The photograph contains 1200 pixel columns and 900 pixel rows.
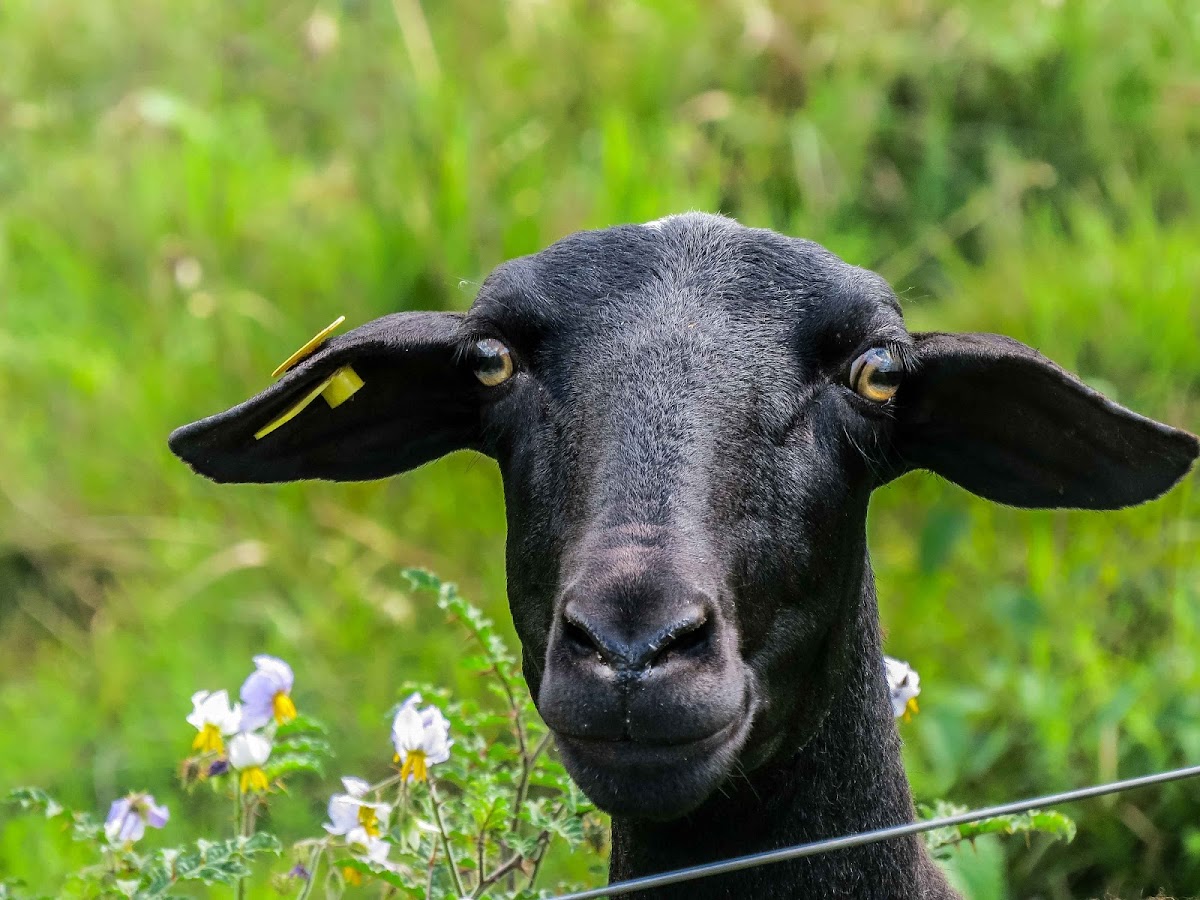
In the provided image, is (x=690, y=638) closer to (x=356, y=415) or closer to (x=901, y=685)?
(x=356, y=415)

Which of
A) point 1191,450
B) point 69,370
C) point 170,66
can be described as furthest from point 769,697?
point 170,66

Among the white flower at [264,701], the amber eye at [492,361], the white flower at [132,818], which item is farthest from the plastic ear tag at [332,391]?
the white flower at [132,818]

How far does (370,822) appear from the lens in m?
3.32

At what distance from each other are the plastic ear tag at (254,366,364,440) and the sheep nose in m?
0.96

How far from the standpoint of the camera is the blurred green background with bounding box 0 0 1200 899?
18.8 ft

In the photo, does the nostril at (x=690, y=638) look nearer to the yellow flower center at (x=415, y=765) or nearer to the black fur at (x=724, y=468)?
the black fur at (x=724, y=468)

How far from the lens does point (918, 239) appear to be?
27.0 ft

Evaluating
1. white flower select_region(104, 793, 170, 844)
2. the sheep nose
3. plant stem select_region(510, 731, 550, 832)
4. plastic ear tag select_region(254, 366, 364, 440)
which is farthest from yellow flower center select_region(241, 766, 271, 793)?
the sheep nose

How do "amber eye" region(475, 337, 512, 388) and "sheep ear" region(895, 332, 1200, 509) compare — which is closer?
"sheep ear" region(895, 332, 1200, 509)

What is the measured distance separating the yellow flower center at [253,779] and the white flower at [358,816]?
155mm

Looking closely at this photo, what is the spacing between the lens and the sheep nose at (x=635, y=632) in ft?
8.46

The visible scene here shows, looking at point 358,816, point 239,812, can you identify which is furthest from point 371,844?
point 239,812

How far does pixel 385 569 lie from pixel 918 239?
10.9 ft

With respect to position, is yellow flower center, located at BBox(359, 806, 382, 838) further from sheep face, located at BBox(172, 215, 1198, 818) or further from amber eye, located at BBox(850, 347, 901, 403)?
amber eye, located at BBox(850, 347, 901, 403)
